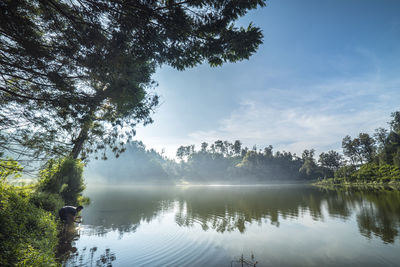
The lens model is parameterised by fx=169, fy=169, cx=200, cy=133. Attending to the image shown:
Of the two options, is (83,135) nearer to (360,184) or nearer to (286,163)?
(360,184)

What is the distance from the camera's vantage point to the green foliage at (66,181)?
12258mm

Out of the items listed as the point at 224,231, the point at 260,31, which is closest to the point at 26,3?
the point at 260,31

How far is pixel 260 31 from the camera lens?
6172 millimetres

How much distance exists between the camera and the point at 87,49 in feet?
21.0

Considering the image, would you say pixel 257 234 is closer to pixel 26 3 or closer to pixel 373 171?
pixel 26 3

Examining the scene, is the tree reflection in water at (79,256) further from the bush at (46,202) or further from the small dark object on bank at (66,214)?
the bush at (46,202)

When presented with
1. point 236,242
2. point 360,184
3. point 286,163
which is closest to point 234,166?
point 286,163

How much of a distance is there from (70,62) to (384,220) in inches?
967

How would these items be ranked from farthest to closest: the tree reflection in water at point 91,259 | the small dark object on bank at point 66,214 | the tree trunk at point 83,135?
the small dark object on bank at point 66,214, the tree trunk at point 83,135, the tree reflection in water at point 91,259

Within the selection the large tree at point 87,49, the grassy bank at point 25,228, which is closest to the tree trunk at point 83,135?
the large tree at point 87,49

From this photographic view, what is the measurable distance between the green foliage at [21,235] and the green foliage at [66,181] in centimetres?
534

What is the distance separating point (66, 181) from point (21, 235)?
10.2m

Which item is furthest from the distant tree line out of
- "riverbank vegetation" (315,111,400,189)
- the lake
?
the lake

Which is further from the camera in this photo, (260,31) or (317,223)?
(317,223)
